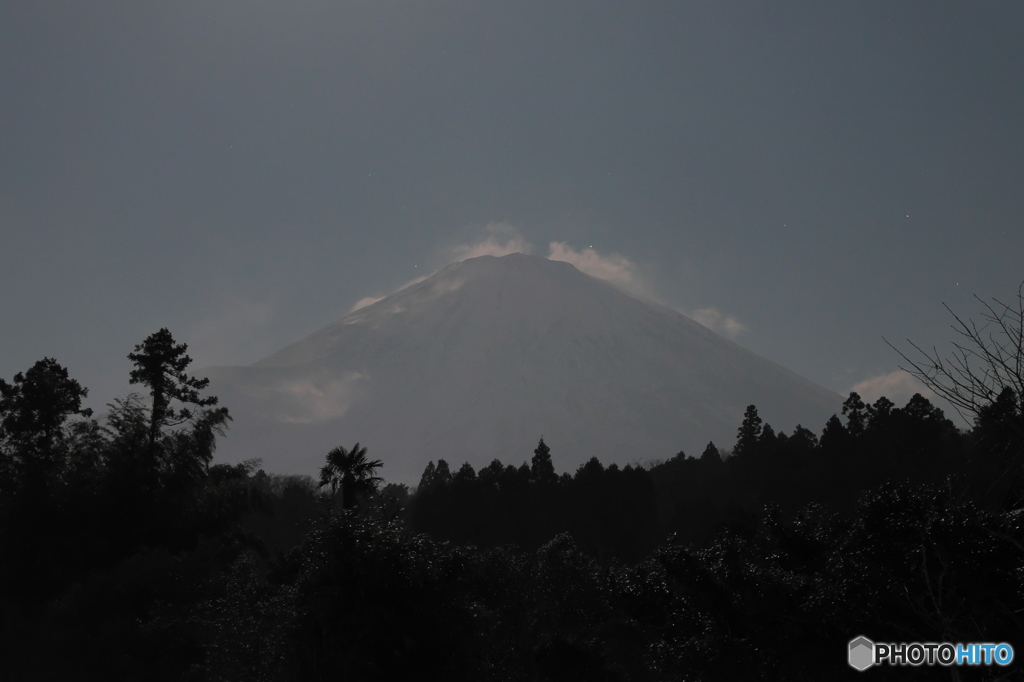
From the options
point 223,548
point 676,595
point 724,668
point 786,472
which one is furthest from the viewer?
point 786,472

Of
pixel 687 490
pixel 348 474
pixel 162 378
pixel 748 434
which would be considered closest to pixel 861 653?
pixel 348 474

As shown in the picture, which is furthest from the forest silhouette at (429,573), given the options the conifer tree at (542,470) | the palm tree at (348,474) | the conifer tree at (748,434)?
the conifer tree at (748,434)

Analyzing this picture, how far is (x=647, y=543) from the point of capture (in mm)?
56938

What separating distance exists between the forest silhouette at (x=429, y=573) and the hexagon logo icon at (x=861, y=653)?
0.96 ft

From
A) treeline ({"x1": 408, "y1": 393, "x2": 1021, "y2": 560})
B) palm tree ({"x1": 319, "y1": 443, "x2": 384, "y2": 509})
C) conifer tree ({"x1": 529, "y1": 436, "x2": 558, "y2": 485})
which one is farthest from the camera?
conifer tree ({"x1": 529, "y1": 436, "x2": 558, "y2": 485})

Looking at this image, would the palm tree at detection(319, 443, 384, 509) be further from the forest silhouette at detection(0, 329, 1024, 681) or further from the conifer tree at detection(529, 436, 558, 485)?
the conifer tree at detection(529, 436, 558, 485)

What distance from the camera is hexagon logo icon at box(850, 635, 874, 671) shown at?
1645 cm

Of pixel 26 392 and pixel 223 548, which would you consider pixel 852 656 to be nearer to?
pixel 223 548

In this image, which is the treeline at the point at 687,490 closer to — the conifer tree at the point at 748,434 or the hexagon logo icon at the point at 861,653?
the conifer tree at the point at 748,434

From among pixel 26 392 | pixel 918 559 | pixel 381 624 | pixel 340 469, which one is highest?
pixel 26 392

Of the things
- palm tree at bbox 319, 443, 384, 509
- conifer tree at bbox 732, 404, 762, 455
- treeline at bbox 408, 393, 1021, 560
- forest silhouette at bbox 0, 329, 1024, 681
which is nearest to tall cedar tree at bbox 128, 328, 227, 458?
forest silhouette at bbox 0, 329, 1024, 681

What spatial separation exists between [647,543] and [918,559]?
144 ft

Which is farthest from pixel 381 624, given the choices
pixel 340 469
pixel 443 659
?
pixel 340 469

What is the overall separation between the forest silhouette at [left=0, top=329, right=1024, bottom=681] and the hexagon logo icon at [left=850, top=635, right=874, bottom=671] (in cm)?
29
